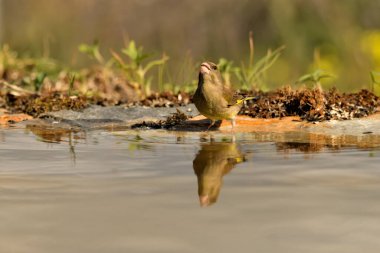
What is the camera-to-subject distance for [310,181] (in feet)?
14.9

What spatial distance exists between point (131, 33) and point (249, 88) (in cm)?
902

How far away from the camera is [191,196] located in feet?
13.4

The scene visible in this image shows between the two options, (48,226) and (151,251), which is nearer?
(151,251)

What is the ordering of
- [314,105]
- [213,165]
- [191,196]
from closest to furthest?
[191,196] < [213,165] < [314,105]

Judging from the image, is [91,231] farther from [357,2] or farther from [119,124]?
[357,2]

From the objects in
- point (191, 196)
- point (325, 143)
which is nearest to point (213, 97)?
point (325, 143)

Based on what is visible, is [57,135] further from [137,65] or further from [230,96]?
[137,65]

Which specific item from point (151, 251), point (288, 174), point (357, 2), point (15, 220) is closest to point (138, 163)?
point (288, 174)

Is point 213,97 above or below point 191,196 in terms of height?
above

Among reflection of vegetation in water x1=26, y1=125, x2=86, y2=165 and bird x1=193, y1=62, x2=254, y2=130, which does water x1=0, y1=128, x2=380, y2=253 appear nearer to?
reflection of vegetation in water x1=26, y1=125, x2=86, y2=165

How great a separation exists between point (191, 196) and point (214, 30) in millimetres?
13012

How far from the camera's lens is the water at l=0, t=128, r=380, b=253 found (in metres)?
3.29

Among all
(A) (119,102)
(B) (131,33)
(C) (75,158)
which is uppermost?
(B) (131,33)

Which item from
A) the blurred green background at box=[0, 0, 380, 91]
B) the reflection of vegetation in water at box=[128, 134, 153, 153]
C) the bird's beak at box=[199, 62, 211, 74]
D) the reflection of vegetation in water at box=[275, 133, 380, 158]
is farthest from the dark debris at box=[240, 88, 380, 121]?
the blurred green background at box=[0, 0, 380, 91]
